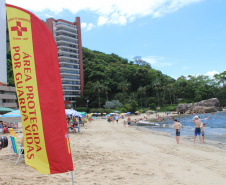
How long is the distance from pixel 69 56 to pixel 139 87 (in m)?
26.2

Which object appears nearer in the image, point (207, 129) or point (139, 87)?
point (207, 129)

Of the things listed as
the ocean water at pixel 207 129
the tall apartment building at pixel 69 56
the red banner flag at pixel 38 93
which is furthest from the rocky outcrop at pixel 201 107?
the red banner flag at pixel 38 93

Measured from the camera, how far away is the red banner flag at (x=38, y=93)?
3115 mm

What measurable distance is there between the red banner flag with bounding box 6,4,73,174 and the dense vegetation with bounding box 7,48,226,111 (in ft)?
182

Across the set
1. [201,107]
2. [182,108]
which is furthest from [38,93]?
[201,107]

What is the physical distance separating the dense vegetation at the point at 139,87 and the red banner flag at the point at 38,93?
55554mm

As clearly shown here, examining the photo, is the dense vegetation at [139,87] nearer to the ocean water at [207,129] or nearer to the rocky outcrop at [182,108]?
the rocky outcrop at [182,108]

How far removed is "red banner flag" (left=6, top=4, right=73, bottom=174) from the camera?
312 centimetres

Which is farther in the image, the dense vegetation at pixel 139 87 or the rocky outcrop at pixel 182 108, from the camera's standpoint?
the dense vegetation at pixel 139 87

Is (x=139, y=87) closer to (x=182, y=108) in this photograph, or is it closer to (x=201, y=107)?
(x=182, y=108)

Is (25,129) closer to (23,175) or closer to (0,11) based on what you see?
(0,11)

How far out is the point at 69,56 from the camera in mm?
65562

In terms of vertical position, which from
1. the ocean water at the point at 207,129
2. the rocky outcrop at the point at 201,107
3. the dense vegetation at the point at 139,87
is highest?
the dense vegetation at the point at 139,87

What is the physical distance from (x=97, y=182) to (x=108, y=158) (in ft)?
8.29
